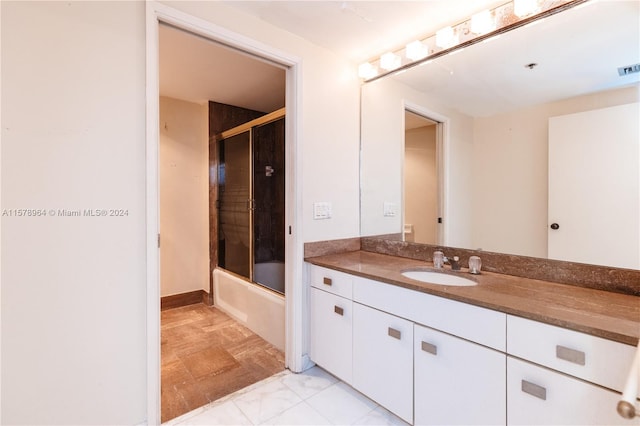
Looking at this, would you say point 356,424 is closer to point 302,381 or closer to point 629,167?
point 302,381

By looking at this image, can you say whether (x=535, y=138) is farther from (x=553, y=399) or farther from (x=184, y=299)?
(x=184, y=299)

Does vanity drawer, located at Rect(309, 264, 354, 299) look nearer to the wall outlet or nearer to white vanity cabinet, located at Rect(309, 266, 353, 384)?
white vanity cabinet, located at Rect(309, 266, 353, 384)

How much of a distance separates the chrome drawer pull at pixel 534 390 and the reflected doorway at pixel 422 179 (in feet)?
3.24

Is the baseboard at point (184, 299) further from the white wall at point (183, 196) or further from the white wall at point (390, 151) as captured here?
the white wall at point (390, 151)

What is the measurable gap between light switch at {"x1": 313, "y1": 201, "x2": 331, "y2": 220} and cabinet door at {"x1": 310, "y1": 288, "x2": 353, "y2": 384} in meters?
0.50

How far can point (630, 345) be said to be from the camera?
827 mm

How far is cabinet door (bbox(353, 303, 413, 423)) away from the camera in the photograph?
4.56 ft

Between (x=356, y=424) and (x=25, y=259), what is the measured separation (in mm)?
1690

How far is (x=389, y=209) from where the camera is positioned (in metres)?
2.24

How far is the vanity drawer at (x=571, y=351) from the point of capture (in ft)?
2.81

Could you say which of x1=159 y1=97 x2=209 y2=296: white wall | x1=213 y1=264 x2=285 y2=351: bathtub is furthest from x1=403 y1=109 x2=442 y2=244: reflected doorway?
x1=159 y1=97 x2=209 y2=296: white wall

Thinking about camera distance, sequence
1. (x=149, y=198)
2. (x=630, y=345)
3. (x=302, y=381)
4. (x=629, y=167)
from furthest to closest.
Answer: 1. (x=302, y=381)
2. (x=149, y=198)
3. (x=629, y=167)
4. (x=630, y=345)

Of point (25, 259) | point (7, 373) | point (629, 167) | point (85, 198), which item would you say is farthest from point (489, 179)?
point (7, 373)

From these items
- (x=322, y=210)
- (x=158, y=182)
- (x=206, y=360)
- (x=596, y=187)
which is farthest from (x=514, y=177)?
(x=206, y=360)
